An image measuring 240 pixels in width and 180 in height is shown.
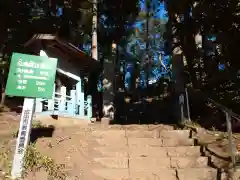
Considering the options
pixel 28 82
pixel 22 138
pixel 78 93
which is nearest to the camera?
pixel 22 138

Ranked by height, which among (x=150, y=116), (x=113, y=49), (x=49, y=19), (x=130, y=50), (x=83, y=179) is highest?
(x=130, y=50)

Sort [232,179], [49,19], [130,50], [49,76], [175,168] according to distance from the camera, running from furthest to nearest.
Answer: [130,50], [49,19], [49,76], [175,168], [232,179]

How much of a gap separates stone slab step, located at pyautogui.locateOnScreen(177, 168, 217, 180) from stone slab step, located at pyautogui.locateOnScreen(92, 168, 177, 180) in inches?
6.1

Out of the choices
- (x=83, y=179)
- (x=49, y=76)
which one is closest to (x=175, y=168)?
(x=83, y=179)

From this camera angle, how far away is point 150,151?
6.82m

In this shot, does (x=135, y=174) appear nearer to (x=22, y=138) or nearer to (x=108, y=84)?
(x=22, y=138)

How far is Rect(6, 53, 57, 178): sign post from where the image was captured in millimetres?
6402

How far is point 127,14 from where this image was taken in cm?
1947

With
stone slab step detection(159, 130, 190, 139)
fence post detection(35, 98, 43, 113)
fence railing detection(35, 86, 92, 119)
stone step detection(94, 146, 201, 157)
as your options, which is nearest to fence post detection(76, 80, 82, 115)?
fence railing detection(35, 86, 92, 119)

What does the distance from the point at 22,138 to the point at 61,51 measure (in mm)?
6267

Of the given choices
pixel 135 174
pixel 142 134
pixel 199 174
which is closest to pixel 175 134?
pixel 142 134

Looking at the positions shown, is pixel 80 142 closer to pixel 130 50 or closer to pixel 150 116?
pixel 150 116

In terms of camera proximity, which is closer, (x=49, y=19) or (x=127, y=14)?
(x=49, y=19)

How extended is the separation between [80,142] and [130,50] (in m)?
26.8
